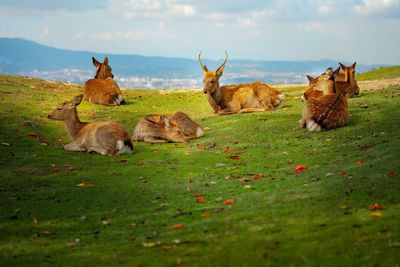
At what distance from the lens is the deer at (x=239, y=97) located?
18219mm

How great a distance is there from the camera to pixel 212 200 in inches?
288

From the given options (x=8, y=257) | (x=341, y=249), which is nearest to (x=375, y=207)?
(x=341, y=249)

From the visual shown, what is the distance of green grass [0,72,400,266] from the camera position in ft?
15.9

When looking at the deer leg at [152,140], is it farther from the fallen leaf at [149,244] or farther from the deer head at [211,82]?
the fallen leaf at [149,244]

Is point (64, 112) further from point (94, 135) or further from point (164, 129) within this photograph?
point (164, 129)

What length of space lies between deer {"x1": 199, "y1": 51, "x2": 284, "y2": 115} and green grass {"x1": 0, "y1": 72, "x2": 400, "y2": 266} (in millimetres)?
4434

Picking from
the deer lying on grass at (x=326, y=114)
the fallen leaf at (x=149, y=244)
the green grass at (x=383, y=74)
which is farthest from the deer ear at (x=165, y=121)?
the green grass at (x=383, y=74)

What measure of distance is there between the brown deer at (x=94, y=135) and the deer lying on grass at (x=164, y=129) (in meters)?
1.74

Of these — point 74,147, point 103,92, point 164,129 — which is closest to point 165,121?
point 164,129

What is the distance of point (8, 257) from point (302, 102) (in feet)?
52.7

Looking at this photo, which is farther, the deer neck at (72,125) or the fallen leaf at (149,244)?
the deer neck at (72,125)

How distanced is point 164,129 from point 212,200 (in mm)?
6444

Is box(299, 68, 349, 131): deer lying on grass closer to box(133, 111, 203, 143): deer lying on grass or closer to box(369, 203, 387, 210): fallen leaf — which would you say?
box(133, 111, 203, 143): deer lying on grass

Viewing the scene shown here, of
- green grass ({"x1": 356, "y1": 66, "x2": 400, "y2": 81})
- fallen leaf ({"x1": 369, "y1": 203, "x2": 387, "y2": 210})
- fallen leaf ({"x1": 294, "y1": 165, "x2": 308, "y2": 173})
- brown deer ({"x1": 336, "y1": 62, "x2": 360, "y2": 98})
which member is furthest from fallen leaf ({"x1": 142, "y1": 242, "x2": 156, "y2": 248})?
green grass ({"x1": 356, "y1": 66, "x2": 400, "y2": 81})
